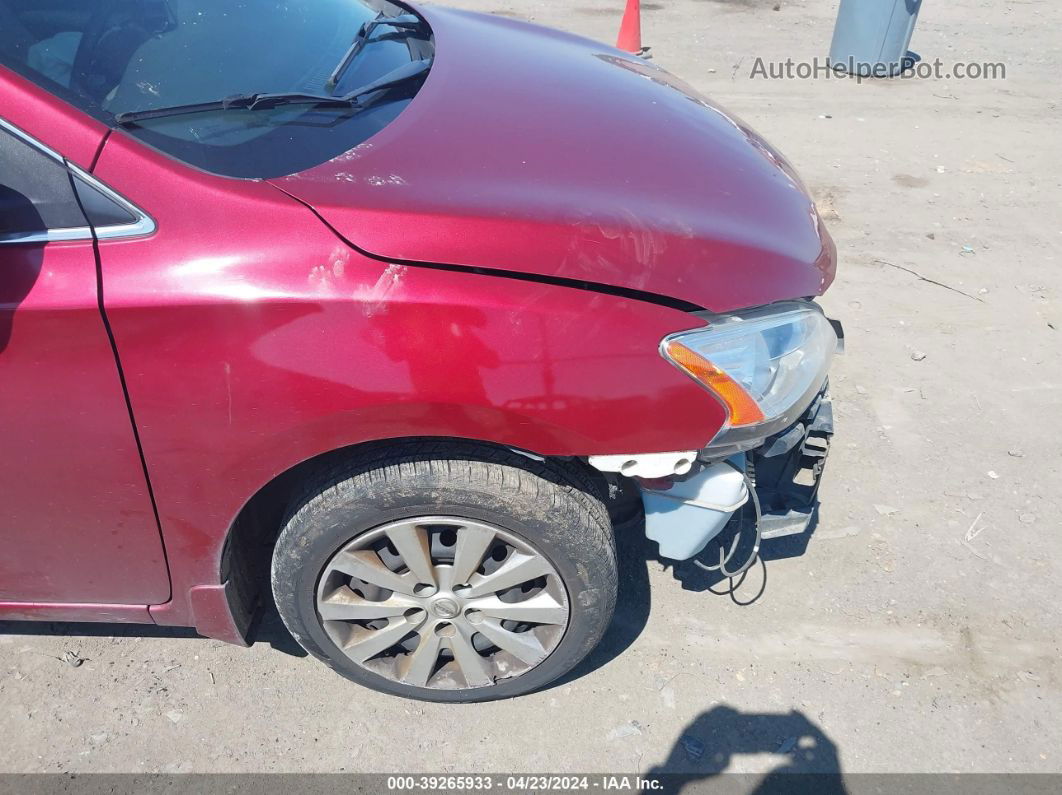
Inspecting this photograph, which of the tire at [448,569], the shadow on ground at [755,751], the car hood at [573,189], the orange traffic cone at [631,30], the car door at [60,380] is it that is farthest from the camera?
the orange traffic cone at [631,30]

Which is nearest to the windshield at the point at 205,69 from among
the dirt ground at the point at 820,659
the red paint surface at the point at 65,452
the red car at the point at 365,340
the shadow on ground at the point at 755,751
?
the red car at the point at 365,340

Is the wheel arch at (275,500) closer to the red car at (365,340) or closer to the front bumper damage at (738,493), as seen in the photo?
the red car at (365,340)

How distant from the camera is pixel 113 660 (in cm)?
242

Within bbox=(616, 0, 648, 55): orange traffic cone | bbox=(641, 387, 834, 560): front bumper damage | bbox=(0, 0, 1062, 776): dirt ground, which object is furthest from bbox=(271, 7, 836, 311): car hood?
bbox=(616, 0, 648, 55): orange traffic cone

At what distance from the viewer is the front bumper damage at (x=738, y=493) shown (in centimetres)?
203

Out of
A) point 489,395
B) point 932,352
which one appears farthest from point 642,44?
point 489,395

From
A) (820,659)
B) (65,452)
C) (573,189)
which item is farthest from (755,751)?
(65,452)

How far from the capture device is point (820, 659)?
2.49 meters

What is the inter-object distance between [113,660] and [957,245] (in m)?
4.73

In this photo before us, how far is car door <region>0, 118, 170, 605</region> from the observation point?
1612mm

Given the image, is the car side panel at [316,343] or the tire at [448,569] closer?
the car side panel at [316,343]

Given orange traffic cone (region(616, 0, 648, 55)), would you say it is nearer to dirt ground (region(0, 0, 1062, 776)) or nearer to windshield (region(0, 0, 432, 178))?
dirt ground (region(0, 0, 1062, 776))

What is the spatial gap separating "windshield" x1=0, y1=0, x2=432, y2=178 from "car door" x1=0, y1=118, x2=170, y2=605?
20cm

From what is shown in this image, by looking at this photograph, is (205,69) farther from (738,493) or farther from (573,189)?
(738,493)
